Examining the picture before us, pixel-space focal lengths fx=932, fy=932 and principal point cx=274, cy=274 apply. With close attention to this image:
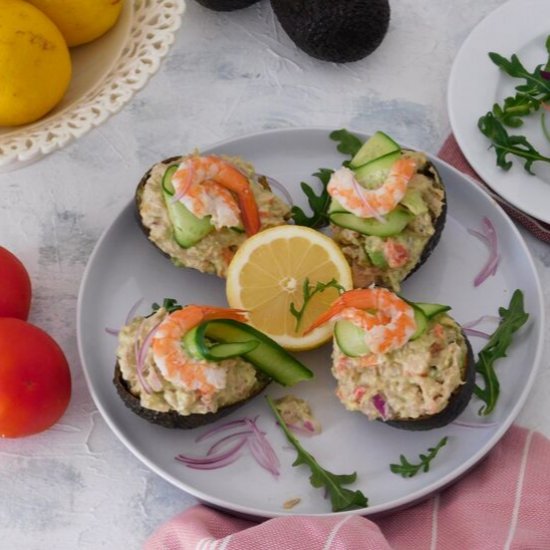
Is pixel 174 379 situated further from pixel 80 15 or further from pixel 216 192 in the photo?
pixel 80 15

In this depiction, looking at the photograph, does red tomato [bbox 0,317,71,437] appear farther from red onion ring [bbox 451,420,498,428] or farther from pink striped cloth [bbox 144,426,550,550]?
red onion ring [bbox 451,420,498,428]

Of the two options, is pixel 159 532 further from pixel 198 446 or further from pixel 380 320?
pixel 380 320

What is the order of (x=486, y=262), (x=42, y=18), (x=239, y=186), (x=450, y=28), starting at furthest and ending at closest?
(x=450, y=28) → (x=486, y=262) → (x=239, y=186) → (x=42, y=18)

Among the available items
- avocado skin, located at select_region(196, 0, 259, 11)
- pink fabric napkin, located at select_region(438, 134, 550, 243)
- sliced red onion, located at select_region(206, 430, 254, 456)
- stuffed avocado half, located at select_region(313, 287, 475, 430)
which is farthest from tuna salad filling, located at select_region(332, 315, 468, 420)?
avocado skin, located at select_region(196, 0, 259, 11)

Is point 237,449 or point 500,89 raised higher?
point 500,89

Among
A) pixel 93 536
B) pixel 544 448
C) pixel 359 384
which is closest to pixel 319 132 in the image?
pixel 359 384

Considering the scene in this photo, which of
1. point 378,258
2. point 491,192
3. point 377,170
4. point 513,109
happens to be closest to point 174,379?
point 378,258
